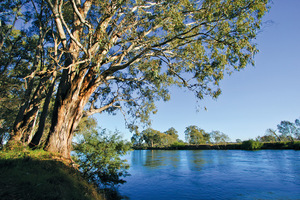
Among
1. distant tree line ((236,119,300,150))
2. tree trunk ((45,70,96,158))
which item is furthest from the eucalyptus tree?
distant tree line ((236,119,300,150))

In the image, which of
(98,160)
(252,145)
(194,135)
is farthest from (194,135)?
(98,160)

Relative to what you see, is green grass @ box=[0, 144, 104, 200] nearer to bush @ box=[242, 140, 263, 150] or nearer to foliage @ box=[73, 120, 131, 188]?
foliage @ box=[73, 120, 131, 188]

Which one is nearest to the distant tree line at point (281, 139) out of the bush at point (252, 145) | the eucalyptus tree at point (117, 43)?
the bush at point (252, 145)

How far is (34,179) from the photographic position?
3377 mm

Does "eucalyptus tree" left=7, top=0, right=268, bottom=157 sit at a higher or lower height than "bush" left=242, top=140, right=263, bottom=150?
higher

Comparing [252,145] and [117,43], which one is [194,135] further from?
[117,43]

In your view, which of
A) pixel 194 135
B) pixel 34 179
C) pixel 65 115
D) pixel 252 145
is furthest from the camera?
pixel 194 135

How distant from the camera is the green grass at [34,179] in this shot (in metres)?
2.86

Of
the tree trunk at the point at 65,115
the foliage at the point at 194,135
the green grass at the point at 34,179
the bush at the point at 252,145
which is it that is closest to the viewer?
the green grass at the point at 34,179

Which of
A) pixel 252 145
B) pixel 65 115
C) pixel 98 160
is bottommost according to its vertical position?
pixel 252 145

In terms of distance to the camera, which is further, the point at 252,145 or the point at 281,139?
the point at 281,139

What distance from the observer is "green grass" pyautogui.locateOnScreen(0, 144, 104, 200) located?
9.39 feet

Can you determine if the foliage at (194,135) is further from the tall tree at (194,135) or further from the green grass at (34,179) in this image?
the green grass at (34,179)

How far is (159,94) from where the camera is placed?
36.0 feet
